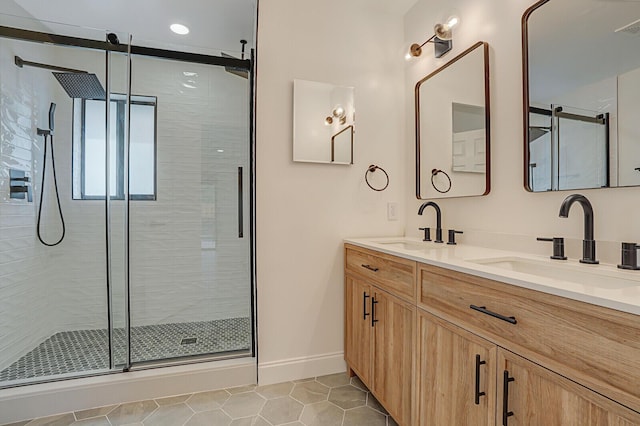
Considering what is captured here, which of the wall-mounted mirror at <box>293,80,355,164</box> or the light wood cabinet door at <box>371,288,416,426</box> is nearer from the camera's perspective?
the light wood cabinet door at <box>371,288,416,426</box>

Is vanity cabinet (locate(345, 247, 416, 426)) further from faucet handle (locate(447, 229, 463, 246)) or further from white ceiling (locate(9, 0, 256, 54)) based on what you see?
white ceiling (locate(9, 0, 256, 54))

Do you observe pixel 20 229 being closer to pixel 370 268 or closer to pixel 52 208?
pixel 52 208

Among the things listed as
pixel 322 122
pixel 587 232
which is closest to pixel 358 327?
pixel 587 232

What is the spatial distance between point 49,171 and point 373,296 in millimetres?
2483

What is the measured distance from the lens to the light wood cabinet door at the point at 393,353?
54.2 inches

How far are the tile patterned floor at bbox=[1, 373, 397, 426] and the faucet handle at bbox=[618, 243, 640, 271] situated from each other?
1266mm

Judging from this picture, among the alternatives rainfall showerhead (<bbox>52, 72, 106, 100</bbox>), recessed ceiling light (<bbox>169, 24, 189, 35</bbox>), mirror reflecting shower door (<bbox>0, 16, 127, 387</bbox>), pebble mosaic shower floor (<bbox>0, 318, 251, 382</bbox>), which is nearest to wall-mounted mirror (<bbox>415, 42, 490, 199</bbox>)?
pebble mosaic shower floor (<bbox>0, 318, 251, 382</bbox>)

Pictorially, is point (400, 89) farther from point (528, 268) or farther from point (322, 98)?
point (528, 268)

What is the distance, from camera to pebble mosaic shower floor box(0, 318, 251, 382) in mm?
1886

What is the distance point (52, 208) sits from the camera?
7.72 ft

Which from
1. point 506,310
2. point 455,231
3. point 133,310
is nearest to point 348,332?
point 455,231

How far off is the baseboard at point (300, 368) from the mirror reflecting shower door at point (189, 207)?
256 mm

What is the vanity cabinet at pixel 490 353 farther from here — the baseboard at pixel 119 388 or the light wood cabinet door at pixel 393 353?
the baseboard at pixel 119 388

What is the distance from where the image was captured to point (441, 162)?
1950mm
